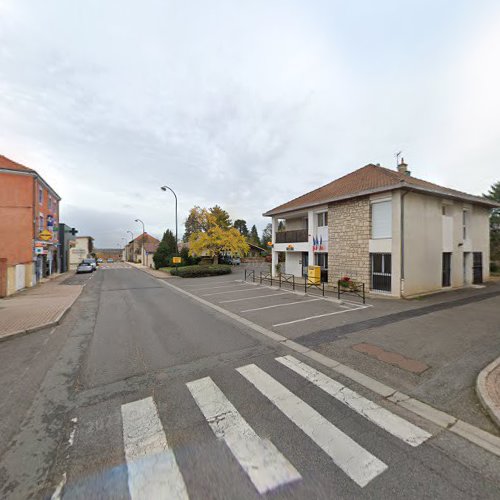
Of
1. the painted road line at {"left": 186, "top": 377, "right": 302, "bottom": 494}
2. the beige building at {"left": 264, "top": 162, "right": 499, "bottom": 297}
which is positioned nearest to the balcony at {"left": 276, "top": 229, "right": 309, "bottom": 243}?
the beige building at {"left": 264, "top": 162, "right": 499, "bottom": 297}

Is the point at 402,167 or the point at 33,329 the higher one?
the point at 402,167

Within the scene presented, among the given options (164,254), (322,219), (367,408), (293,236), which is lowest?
(367,408)

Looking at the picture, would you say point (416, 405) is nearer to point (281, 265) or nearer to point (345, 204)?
point (345, 204)

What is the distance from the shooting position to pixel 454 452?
2.83 meters

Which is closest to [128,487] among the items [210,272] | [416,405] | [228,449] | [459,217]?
[228,449]

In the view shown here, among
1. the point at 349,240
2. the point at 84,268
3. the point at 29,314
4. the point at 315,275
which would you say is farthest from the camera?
the point at 84,268

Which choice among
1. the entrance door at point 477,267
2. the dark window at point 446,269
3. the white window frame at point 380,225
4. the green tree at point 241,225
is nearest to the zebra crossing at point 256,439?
the white window frame at point 380,225

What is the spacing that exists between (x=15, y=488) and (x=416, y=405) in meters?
4.90

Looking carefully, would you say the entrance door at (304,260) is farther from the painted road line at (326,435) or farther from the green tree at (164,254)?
the green tree at (164,254)

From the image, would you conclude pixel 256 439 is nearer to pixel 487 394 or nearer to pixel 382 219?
pixel 487 394

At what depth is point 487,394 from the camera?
3816mm

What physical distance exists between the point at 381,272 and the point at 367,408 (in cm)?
1092

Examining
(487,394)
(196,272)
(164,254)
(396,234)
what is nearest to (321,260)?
(396,234)

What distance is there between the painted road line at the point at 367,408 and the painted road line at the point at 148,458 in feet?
8.25
